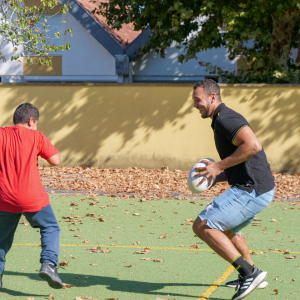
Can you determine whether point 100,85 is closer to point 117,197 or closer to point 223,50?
point 117,197

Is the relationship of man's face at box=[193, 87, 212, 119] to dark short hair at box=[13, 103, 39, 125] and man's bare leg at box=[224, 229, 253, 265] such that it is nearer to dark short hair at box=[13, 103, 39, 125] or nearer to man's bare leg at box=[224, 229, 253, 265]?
man's bare leg at box=[224, 229, 253, 265]

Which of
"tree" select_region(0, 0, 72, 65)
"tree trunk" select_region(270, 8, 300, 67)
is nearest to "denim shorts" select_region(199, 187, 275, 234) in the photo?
"tree trunk" select_region(270, 8, 300, 67)

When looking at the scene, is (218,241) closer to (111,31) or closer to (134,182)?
(134,182)

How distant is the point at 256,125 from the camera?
12.3m

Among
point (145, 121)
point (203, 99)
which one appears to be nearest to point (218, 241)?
point (203, 99)

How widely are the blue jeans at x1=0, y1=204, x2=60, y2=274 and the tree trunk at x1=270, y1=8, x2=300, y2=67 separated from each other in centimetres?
1021

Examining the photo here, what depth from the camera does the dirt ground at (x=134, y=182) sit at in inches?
392

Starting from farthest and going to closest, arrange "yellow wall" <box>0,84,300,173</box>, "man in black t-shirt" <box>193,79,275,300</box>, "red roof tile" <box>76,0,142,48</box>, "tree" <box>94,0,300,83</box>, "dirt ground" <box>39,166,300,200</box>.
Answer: "red roof tile" <box>76,0,142,48</box> < "yellow wall" <box>0,84,300,173</box> < "tree" <box>94,0,300,83</box> < "dirt ground" <box>39,166,300,200</box> < "man in black t-shirt" <box>193,79,275,300</box>

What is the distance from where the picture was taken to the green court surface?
4418 millimetres

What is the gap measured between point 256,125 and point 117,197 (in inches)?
191

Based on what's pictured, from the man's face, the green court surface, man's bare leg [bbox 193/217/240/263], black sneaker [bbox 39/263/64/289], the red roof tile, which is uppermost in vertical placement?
the red roof tile

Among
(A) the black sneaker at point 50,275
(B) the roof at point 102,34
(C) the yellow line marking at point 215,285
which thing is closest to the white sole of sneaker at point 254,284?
(C) the yellow line marking at point 215,285

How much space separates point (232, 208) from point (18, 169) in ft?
6.39

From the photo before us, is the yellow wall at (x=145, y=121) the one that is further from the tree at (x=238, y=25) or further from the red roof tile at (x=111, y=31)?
the red roof tile at (x=111, y=31)
